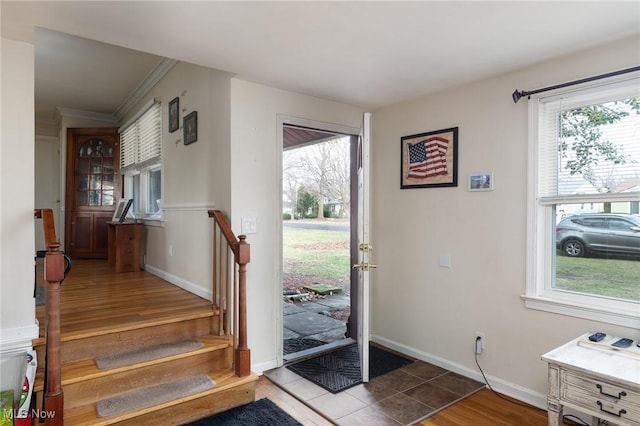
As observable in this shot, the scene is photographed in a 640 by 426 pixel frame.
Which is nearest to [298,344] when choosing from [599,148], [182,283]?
[182,283]

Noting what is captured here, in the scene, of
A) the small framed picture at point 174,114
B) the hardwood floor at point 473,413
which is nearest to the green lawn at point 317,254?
the small framed picture at point 174,114

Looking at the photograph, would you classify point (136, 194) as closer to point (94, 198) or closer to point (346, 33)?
point (94, 198)

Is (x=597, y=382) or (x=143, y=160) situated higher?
(x=143, y=160)

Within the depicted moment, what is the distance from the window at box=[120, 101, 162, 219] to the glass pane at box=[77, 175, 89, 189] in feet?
2.19

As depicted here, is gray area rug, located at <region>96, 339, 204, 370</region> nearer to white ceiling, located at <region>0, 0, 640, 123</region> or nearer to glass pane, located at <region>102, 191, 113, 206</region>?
white ceiling, located at <region>0, 0, 640, 123</region>

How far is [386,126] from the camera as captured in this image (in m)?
3.77

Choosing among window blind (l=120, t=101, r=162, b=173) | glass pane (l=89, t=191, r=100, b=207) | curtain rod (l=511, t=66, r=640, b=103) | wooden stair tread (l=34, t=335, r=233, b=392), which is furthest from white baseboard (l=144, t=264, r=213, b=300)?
curtain rod (l=511, t=66, r=640, b=103)

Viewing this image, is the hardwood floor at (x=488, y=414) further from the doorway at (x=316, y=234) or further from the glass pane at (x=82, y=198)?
the glass pane at (x=82, y=198)

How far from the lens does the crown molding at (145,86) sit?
13.3 feet

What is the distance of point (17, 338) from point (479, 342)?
10.2ft

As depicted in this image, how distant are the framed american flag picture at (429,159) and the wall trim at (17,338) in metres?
2.97

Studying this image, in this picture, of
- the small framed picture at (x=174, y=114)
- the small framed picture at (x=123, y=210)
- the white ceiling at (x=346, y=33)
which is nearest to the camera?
the white ceiling at (x=346, y=33)

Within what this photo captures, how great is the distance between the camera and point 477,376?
2.98m

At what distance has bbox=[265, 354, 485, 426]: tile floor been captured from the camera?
8.14 ft
